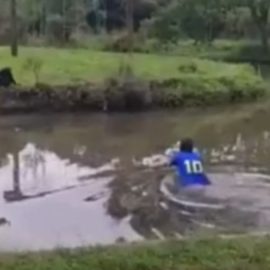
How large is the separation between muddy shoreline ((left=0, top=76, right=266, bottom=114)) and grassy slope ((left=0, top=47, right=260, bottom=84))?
0.85 meters

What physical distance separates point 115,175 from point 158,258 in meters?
→ 6.81

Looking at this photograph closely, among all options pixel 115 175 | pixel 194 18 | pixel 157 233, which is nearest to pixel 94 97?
pixel 115 175

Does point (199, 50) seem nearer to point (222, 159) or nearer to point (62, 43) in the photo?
point (62, 43)

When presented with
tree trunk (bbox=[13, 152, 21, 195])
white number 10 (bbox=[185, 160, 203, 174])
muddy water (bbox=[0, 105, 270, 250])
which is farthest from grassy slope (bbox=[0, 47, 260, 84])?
white number 10 (bbox=[185, 160, 203, 174])

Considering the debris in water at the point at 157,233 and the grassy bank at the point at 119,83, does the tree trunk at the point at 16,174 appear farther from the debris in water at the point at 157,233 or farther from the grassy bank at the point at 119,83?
the grassy bank at the point at 119,83

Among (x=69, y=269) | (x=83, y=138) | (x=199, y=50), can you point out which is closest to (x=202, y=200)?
(x=69, y=269)

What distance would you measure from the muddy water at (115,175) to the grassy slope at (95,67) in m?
2.29

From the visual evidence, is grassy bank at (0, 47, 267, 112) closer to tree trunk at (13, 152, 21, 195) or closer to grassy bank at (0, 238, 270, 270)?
tree trunk at (13, 152, 21, 195)

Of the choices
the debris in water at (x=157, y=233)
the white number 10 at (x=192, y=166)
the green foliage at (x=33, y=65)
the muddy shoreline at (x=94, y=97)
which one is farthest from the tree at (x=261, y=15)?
the debris in water at (x=157, y=233)

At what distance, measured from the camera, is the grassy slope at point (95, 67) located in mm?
22203

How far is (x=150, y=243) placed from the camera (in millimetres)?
6215

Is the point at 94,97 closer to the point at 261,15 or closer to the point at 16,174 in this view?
the point at 16,174

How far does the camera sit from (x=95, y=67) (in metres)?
23.6

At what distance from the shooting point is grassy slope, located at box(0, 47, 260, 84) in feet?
72.8
